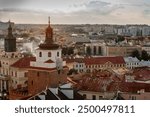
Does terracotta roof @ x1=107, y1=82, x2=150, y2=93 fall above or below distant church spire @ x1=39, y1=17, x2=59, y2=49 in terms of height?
below

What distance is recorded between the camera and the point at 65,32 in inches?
138

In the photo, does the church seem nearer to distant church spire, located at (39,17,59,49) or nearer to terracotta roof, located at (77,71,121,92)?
distant church spire, located at (39,17,59,49)

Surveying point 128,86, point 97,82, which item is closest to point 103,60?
point 97,82

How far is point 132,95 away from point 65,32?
743mm

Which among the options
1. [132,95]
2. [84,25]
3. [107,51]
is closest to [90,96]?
[132,95]

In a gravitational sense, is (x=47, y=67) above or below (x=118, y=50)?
above

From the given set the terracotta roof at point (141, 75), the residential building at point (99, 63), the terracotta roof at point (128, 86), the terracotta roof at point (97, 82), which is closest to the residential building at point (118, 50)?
the residential building at point (99, 63)

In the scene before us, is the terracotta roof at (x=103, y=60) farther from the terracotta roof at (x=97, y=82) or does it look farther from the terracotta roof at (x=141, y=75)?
the terracotta roof at (x=97, y=82)

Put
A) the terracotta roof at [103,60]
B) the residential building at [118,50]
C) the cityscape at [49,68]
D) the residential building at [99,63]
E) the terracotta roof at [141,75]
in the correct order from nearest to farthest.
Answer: the cityscape at [49,68] → the terracotta roof at [141,75] → the residential building at [99,63] → the terracotta roof at [103,60] → the residential building at [118,50]

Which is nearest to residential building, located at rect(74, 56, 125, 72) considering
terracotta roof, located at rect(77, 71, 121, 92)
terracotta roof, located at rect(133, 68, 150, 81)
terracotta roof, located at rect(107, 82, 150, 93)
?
terracotta roof, located at rect(133, 68, 150, 81)

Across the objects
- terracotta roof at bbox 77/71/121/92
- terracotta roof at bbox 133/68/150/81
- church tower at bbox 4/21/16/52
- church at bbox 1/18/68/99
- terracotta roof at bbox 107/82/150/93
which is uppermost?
church tower at bbox 4/21/16/52

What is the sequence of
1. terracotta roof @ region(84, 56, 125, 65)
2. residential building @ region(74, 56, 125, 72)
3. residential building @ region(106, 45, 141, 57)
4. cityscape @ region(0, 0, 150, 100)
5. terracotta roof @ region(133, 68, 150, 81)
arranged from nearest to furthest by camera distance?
cityscape @ region(0, 0, 150, 100), terracotta roof @ region(133, 68, 150, 81), residential building @ region(74, 56, 125, 72), terracotta roof @ region(84, 56, 125, 65), residential building @ region(106, 45, 141, 57)

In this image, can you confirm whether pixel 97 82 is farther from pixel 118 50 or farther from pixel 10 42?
pixel 118 50

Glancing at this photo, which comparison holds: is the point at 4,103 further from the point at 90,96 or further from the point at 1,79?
the point at 1,79
